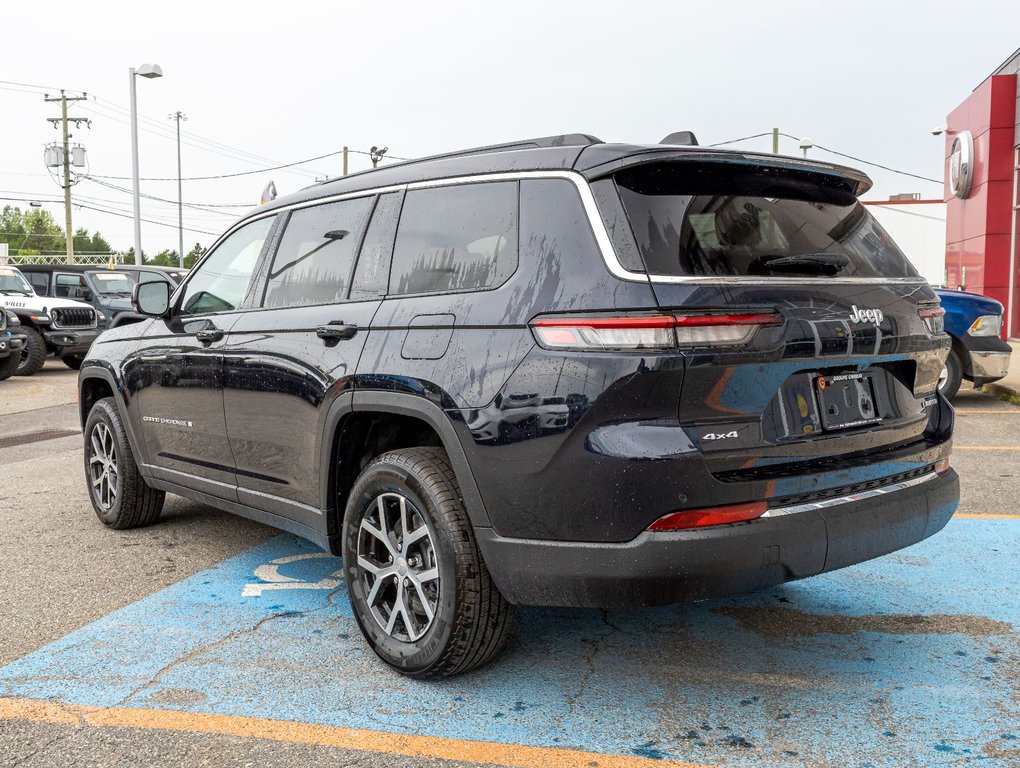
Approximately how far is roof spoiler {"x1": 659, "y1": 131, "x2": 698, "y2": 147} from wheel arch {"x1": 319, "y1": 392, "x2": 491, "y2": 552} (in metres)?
1.24

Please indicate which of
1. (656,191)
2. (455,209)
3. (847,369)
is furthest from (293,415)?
(847,369)

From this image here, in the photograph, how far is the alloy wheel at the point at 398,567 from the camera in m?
3.29

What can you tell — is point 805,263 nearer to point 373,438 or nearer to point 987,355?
point 373,438

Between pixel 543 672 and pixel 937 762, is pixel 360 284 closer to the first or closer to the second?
pixel 543 672

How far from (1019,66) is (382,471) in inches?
930

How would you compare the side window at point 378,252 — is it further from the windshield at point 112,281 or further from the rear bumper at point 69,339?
the windshield at point 112,281

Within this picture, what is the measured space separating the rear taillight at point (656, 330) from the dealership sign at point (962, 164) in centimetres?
2434

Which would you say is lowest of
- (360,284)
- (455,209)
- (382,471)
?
(382,471)

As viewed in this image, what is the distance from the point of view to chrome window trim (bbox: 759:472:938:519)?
291 centimetres

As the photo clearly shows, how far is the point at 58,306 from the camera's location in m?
17.5

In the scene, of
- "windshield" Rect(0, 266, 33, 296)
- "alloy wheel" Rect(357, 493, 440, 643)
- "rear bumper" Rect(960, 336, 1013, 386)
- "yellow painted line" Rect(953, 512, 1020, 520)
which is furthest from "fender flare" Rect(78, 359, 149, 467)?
"windshield" Rect(0, 266, 33, 296)

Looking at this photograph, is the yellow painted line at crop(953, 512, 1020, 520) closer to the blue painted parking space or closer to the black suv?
the blue painted parking space

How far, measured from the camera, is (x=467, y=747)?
2875mm

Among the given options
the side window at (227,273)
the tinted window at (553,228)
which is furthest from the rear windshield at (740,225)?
the side window at (227,273)
